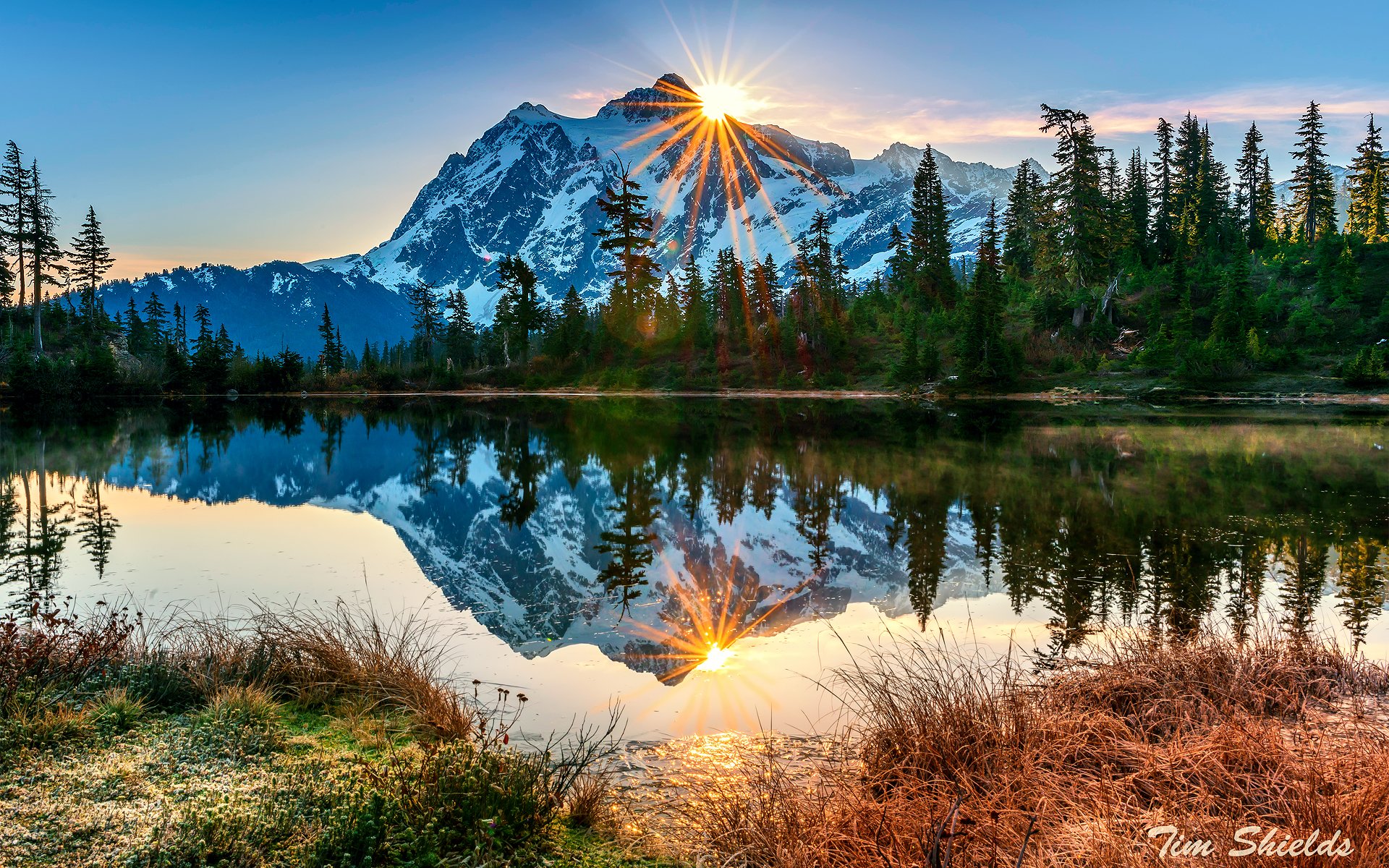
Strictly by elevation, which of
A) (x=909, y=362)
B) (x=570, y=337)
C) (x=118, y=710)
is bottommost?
(x=118, y=710)

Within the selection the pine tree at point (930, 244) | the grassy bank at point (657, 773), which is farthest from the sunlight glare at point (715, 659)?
the pine tree at point (930, 244)

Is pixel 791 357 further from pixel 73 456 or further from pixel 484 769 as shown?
pixel 484 769

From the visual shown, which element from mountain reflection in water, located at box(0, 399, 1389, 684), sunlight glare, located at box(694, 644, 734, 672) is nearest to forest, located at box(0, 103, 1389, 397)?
mountain reflection in water, located at box(0, 399, 1389, 684)

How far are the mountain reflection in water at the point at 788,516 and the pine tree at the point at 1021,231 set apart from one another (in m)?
43.8

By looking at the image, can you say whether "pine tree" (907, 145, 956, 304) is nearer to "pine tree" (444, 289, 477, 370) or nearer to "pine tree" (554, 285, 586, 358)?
"pine tree" (554, 285, 586, 358)

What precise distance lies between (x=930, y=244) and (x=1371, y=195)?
40644 millimetres

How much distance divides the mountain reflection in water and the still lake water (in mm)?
83

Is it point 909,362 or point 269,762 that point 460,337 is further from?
point 269,762

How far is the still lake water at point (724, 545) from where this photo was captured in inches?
345

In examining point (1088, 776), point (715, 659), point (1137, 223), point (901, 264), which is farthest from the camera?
point (901, 264)

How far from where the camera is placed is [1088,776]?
5.00m

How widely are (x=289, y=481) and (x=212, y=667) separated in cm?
1751

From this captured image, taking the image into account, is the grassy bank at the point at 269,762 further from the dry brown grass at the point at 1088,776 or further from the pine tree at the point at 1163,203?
the pine tree at the point at 1163,203

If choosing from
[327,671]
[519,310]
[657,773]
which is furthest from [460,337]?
[657,773]
